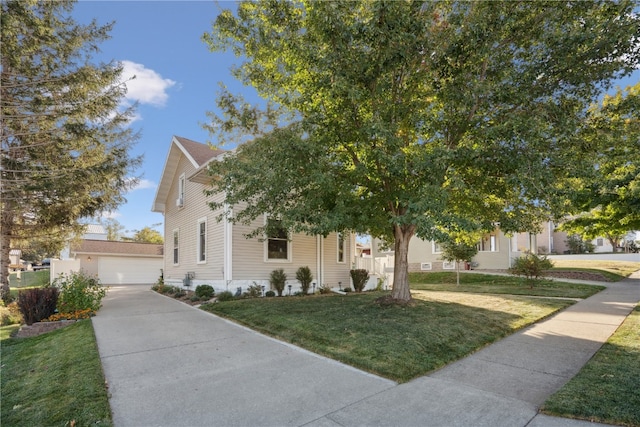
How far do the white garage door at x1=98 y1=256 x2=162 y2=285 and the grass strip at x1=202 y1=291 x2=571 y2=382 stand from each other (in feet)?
67.5

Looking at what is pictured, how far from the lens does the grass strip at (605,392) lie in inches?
143

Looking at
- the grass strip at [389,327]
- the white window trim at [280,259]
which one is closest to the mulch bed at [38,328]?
the grass strip at [389,327]

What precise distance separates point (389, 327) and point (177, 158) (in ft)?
47.0

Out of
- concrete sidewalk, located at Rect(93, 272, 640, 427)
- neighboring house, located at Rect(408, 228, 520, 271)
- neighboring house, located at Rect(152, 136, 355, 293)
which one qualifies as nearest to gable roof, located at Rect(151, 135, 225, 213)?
neighboring house, located at Rect(152, 136, 355, 293)

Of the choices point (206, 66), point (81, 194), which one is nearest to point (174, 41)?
point (206, 66)

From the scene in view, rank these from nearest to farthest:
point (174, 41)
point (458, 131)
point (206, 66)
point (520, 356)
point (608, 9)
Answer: point (520, 356), point (608, 9), point (458, 131), point (174, 41), point (206, 66)

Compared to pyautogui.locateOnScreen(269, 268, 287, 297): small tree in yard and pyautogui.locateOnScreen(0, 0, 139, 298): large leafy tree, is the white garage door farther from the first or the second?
pyautogui.locateOnScreen(269, 268, 287, 297): small tree in yard

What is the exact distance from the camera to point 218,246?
13.2 meters

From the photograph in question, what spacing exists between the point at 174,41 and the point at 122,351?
385 inches

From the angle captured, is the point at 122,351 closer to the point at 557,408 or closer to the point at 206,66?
the point at 557,408

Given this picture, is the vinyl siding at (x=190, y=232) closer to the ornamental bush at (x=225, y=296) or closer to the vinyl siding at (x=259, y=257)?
the vinyl siding at (x=259, y=257)

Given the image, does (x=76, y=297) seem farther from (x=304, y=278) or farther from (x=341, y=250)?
(x=341, y=250)

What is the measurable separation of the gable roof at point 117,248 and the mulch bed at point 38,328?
65.2 ft

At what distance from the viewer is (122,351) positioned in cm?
627
